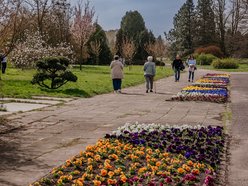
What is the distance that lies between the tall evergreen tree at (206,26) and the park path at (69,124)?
222 ft

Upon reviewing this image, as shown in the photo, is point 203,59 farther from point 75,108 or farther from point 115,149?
point 115,149

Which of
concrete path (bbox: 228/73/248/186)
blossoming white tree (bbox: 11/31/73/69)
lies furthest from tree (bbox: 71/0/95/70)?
concrete path (bbox: 228/73/248/186)

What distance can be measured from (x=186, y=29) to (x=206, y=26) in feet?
13.6

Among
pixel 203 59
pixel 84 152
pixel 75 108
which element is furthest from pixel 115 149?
pixel 203 59

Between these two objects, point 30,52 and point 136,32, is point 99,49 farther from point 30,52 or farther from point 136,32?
point 30,52

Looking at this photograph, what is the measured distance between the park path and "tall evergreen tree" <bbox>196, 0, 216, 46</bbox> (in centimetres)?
6769

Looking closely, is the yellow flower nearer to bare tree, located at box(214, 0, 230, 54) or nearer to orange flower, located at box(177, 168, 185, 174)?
orange flower, located at box(177, 168, 185, 174)

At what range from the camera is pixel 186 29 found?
83.9m

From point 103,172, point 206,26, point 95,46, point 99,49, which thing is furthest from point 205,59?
point 103,172

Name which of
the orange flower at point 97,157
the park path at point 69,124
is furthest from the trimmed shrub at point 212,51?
the orange flower at point 97,157

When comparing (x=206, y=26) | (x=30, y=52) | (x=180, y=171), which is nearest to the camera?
(x=180, y=171)

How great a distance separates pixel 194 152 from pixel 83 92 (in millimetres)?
11592

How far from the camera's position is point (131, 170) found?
18.9ft

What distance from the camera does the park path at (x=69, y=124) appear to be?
620 cm
